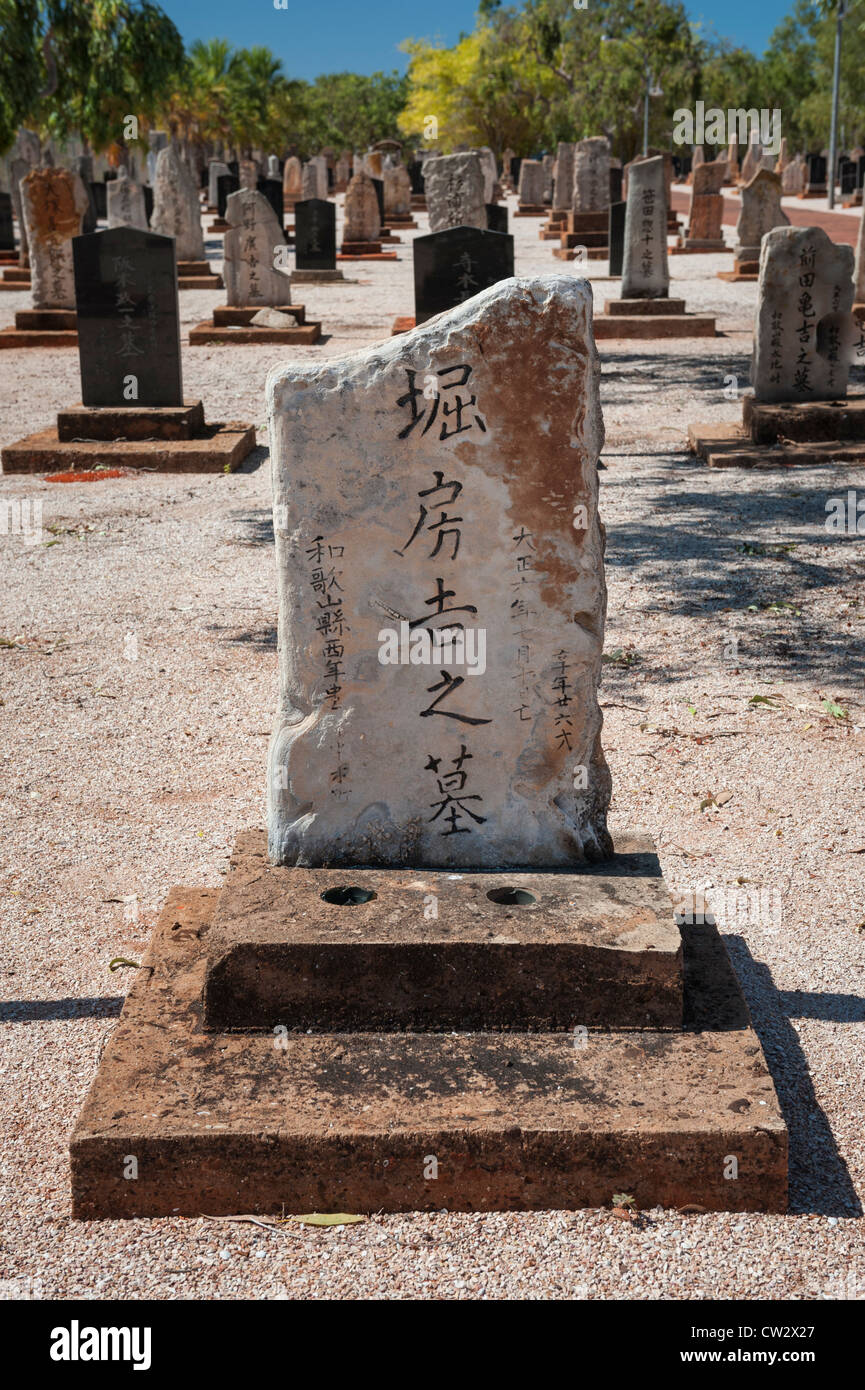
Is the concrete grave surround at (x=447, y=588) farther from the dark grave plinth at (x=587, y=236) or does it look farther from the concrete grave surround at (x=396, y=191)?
the concrete grave surround at (x=396, y=191)

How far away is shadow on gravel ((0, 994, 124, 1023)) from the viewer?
3383 millimetres

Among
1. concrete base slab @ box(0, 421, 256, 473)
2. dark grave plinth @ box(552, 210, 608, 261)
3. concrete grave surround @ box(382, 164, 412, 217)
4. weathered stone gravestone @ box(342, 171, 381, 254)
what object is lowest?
concrete base slab @ box(0, 421, 256, 473)

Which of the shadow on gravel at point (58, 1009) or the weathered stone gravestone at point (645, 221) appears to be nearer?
the shadow on gravel at point (58, 1009)

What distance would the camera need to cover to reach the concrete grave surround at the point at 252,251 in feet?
49.6

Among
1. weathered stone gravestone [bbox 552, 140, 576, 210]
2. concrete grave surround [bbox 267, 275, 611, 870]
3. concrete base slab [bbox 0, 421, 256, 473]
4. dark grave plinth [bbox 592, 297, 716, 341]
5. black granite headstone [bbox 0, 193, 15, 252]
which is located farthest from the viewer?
weathered stone gravestone [bbox 552, 140, 576, 210]

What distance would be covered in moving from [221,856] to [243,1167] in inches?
62.3

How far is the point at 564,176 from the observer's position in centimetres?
3209

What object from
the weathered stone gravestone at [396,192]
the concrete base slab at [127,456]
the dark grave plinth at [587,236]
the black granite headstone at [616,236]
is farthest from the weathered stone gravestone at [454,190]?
the weathered stone gravestone at [396,192]

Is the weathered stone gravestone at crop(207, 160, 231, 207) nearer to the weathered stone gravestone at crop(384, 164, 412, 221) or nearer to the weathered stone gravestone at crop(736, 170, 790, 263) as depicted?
the weathered stone gravestone at crop(384, 164, 412, 221)

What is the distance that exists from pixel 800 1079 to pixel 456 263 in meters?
9.13

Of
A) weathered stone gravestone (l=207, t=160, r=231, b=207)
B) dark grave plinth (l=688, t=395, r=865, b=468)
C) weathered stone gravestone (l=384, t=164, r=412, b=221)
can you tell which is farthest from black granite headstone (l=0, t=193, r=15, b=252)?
dark grave plinth (l=688, t=395, r=865, b=468)

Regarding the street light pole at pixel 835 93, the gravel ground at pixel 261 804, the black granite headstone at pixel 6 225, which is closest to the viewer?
the gravel ground at pixel 261 804

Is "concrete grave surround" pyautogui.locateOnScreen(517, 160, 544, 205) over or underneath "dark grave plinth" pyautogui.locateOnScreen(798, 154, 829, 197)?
underneath

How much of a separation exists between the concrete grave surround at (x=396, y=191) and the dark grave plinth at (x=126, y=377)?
27429 millimetres
